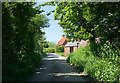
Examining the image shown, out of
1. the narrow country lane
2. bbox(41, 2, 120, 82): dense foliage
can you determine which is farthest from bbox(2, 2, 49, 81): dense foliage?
bbox(41, 2, 120, 82): dense foliage

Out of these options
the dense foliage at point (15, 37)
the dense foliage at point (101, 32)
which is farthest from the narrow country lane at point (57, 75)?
the dense foliage at point (15, 37)

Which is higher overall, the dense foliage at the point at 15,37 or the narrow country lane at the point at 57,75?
the dense foliage at the point at 15,37

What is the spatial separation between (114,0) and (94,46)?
346 cm

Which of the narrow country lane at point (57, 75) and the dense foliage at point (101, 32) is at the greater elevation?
the dense foliage at point (101, 32)

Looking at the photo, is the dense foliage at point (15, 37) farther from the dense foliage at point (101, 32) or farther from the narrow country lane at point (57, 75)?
the dense foliage at point (101, 32)

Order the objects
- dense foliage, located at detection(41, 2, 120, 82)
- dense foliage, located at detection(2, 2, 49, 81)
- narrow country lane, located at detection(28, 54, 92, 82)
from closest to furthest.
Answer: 1. dense foliage, located at detection(41, 2, 120, 82)
2. dense foliage, located at detection(2, 2, 49, 81)
3. narrow country lane, located at detection(28, 54, 92, 82)

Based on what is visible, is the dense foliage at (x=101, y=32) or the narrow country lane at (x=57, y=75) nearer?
the dense foliage at (x=101, y=32)

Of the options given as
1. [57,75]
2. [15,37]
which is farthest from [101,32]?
[15,37]

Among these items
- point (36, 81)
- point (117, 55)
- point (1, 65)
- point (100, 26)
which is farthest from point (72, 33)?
point (1, 65)

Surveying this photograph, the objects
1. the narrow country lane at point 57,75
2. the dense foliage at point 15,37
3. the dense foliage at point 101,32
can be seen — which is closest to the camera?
the dense foliage at point 101,32

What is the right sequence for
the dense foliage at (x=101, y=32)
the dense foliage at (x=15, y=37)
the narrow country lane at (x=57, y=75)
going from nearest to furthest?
the dense foliage at (x=101, y=32)
the dense foliage at (x=15, y=37)
the narrow country lane at (x=57, y=75)

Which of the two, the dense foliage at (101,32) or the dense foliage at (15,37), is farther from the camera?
the dense foliage at (15,37)

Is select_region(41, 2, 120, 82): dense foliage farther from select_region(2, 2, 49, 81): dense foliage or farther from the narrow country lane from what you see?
select_region(2, 2, 49, 81): dense foliage

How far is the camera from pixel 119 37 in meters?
9.54
